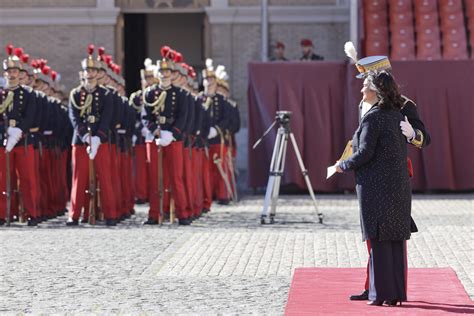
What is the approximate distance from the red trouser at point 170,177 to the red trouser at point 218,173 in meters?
3.37

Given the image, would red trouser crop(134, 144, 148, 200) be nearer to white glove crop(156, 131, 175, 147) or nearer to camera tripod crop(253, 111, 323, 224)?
white glove crop(156, 131, 175, 147)

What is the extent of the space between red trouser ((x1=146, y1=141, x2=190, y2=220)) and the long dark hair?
7350 millimetres

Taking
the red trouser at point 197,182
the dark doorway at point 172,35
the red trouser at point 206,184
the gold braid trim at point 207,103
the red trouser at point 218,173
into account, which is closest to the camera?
the red trouser at point 197,182

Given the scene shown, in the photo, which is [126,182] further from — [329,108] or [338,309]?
[338,309]

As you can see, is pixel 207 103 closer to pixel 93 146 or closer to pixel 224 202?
pixel 224 202

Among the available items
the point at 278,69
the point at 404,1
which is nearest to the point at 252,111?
the point at 278,69

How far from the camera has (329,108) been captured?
22484 millimetres

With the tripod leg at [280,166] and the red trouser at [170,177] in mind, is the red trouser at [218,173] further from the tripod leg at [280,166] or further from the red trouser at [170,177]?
the tripod leg at [280,166]

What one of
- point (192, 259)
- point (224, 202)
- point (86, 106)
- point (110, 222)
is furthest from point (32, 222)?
point (192, 259)

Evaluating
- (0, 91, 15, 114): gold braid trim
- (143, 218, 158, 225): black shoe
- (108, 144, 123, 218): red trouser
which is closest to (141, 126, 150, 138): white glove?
(108, 144, 123, 218): red trouser

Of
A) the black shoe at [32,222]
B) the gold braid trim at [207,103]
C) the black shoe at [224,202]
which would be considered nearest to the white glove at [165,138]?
the black shoe at [32,222]

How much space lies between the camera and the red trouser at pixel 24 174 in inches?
668

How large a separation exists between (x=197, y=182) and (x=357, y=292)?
26.1 ft

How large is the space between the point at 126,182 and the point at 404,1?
9217 millimetres
